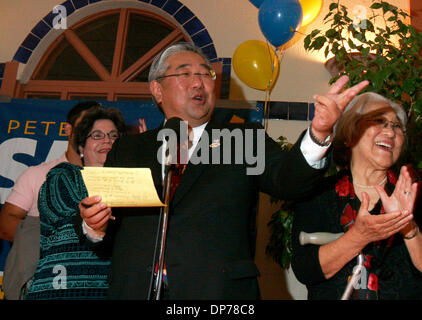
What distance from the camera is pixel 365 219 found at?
1548 millimetres

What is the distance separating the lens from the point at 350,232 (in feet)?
5.28

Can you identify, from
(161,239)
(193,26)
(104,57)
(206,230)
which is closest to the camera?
(161,239)

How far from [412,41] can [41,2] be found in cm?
367

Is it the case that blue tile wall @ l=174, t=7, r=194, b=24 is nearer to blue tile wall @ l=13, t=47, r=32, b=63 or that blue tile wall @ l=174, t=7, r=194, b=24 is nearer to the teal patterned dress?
blue tile wall @ l=13, t=47, r=32, b=63

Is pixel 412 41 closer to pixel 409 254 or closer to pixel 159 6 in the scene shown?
pixel 409 254

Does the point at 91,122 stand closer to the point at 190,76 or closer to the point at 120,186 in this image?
the point at 190,76

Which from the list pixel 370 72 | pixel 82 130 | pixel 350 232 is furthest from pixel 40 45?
pixel 350 232

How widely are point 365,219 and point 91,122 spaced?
1804 millimetres

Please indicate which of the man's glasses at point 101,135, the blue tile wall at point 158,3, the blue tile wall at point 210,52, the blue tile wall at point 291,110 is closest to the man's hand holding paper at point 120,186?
the man's glasses at point 101,135

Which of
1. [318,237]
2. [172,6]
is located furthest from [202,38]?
[318,237]

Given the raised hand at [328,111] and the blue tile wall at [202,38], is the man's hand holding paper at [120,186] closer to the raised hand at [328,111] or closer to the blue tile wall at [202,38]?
the raised hand at [328,111]

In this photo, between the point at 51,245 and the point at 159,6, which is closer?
the point at 51,245

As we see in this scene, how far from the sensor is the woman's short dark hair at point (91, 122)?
2637 mm

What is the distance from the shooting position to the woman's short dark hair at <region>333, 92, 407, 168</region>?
197 cm
